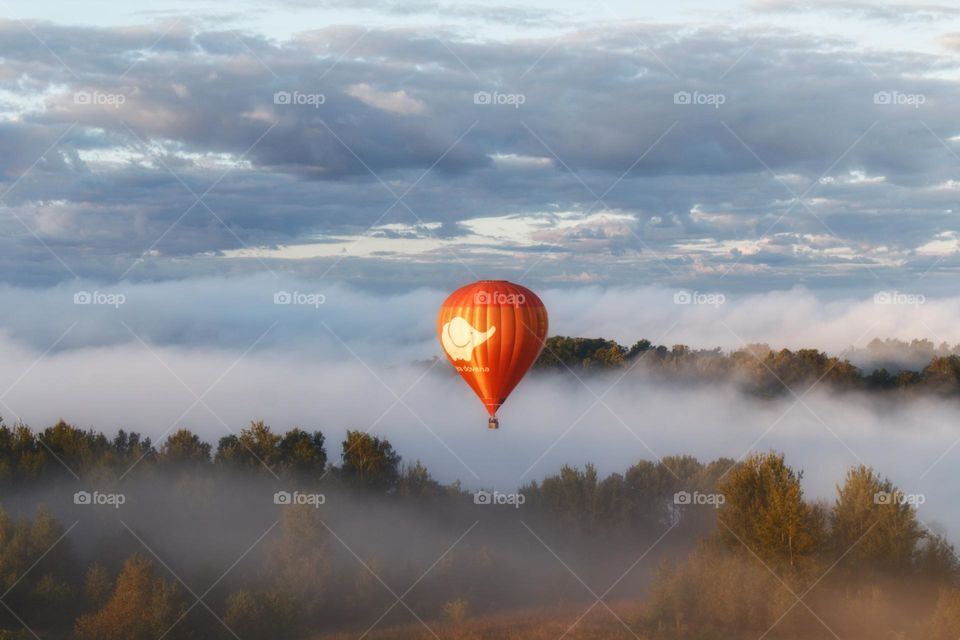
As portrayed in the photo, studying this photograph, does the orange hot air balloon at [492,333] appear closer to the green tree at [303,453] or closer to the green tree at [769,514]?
the green tree at [769,514]

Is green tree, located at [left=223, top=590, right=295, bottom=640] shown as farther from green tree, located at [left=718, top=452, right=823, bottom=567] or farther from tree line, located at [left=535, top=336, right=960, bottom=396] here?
tree line, located at [left=535, top=336, right=960, bottom=396]

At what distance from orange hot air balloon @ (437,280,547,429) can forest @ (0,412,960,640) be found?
11.7 meters

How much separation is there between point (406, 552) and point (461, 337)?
16238mm

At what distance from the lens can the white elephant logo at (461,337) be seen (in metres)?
59.8

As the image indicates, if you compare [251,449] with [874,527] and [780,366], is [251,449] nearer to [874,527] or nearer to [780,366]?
[874,527]

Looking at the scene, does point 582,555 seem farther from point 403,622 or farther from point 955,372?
point 955,372

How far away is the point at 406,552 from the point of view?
69938mm

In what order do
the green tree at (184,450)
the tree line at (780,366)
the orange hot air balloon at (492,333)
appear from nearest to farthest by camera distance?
the orange hot air balloon at (492,333)
the green tree at (184,450)
the tree line at (780,366)

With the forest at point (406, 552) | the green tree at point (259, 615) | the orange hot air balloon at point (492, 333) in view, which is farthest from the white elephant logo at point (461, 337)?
the green tree at point (259, 615)

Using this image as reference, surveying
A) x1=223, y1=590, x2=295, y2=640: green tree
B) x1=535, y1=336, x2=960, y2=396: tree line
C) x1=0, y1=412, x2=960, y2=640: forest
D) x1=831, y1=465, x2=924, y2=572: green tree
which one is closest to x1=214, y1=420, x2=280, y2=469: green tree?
x1=0, y1=412, x2=960, y2=640: forest

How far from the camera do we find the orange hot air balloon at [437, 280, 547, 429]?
A: 5950cm

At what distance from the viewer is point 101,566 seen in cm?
6275

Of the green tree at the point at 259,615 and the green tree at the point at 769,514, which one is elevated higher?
the green tree at the point at 769,514

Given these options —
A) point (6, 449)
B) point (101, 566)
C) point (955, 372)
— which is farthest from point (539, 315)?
point (955, 372)
